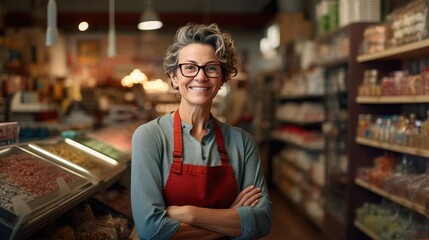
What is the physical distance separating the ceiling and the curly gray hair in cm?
1043

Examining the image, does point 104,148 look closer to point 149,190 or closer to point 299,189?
point 149,190

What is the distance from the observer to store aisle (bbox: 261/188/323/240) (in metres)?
6.80

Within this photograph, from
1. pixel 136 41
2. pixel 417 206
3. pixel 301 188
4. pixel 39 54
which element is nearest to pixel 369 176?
pixel 417 206

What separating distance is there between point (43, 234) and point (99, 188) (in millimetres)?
493

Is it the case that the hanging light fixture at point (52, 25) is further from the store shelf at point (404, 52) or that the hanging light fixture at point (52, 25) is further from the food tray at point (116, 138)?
the store shelf at point (404, 52)

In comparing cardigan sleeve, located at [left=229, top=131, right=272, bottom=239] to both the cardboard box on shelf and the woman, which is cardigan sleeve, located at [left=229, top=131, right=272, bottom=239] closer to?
the woman

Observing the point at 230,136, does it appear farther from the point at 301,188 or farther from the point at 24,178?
the point at 301,188

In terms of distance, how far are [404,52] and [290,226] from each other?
3693 millimetres

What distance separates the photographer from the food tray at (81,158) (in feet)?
11.1

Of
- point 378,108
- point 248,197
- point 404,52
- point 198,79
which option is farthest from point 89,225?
point 378,108

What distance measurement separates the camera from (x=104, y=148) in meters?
4.62

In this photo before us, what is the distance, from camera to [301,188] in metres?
8.39

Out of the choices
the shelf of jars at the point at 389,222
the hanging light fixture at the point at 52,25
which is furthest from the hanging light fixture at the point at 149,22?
the shelf of jars at the point at 389,222

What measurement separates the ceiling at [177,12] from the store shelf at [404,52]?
817cm
